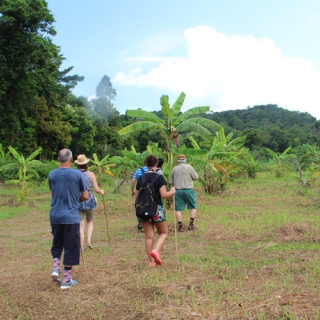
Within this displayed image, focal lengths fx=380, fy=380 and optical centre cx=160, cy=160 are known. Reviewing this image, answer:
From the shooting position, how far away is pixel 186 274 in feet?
16.4

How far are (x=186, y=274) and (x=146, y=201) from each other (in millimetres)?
1182

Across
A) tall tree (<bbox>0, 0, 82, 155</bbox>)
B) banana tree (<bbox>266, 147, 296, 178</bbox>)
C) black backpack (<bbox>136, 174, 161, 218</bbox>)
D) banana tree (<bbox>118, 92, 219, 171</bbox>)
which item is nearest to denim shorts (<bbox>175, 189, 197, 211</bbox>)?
banana tree (<bbox>118, 92, 219, 171</bbox>)

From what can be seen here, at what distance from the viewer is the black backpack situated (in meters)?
5.53

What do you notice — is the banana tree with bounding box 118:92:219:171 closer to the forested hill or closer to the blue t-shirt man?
the blue t-shirt man

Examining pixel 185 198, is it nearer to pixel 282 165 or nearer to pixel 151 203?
pixel 151 203

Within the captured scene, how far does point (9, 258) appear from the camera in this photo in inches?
259

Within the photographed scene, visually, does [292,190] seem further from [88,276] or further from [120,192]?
[88,276]

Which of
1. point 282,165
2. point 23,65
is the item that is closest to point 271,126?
point 282,165

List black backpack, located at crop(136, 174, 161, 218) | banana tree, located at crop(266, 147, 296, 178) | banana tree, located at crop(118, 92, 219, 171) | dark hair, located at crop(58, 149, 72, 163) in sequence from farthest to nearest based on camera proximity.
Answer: banana tree, located at crop(266, 147, 296, 178) < banana tree, located at crop(118, 92, 219, 171) < black backpack, located at crop(136, 174, 161, 218) < dark hair, located at crop(58, 149, 72, 163)

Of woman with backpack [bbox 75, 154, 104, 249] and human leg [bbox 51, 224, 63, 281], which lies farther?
woman with backpack [bbox 75, 154, 104, 249]

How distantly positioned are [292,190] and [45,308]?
12.7 meters

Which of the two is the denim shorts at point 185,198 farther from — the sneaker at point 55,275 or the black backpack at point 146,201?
the sneaker at point 55,275

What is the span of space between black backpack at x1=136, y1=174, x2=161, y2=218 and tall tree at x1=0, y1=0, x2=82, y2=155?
20807mm

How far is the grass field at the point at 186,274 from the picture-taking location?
3879mm
